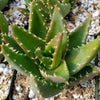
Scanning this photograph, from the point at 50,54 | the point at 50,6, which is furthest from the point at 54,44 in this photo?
the point at 50,6

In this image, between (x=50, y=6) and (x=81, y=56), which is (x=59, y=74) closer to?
(x=81, y=56)

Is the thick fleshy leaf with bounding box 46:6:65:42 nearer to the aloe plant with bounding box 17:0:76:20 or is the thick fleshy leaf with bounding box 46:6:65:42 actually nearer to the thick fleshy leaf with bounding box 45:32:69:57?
the thick fleshy leaf with bounding box 45:32:69:57

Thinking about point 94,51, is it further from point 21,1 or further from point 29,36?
point 21,1

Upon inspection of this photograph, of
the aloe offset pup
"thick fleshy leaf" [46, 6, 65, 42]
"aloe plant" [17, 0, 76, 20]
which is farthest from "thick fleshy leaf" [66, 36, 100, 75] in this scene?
"aloe plant" [17, 0, 76, 20]

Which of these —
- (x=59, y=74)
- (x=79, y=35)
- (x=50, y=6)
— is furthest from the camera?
(x=50, y=6)

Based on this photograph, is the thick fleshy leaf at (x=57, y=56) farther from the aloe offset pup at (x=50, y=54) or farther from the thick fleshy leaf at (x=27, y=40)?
the thick fleshy leaf at (x=27, y=40)

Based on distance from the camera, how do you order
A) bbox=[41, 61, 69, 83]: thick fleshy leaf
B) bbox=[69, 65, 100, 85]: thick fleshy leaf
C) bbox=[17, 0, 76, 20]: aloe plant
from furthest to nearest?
1. bbox=[17, 0, 76, 20]: aloe plant
2. bbox=[69, 65, 100, 85]: thick fleshy leaf
3. bbox=[41, 61, 69, 83]: thick fleshy leaf

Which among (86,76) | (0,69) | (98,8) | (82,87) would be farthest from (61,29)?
(98,8)

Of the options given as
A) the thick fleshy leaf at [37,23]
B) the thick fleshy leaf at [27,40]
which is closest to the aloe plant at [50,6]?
the thick fleshy leaf at [37,23]
